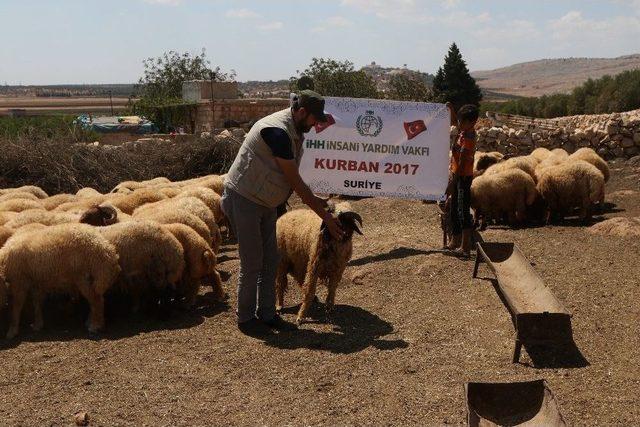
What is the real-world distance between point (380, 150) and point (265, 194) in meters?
4.64

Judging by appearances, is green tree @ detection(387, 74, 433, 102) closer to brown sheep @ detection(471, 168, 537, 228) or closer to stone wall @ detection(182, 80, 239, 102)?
stone wall @ detection(182, 80, 239, 102)

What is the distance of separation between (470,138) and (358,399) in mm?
4917

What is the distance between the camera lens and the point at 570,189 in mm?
12258

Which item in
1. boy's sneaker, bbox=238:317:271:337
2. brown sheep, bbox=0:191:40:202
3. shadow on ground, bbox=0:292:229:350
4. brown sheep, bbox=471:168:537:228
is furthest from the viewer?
brown sheep, bbox=471:168:537:228

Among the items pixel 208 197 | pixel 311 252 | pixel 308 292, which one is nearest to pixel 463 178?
pixel 311 252

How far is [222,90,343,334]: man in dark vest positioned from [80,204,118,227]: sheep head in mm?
2692

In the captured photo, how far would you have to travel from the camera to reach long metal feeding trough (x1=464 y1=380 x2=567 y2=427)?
4691 mm

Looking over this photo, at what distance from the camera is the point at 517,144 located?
19031 mm

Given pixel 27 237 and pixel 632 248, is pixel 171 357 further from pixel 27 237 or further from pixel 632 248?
pixel 632 248

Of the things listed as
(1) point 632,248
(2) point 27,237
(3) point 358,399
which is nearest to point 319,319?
(3) point 358,399

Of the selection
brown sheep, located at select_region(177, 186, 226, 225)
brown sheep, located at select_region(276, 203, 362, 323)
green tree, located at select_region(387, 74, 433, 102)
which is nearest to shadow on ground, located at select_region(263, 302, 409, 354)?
brown sheep, located at select_region(276, 203, 362, 323)

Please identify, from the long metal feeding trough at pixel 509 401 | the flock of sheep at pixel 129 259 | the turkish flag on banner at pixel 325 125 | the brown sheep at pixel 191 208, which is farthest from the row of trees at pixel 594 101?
the long metal feeding trough at pixel 509 401

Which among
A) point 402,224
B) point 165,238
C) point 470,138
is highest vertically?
point 470,138

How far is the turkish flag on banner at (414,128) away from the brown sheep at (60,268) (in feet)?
17.1
